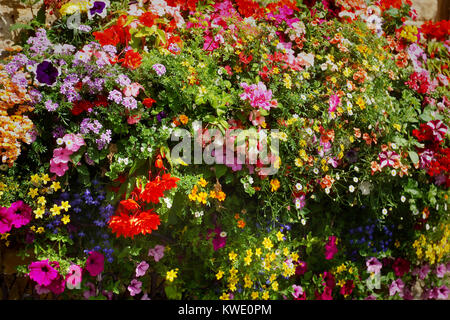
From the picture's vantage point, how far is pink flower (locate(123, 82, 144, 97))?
2.04 meters

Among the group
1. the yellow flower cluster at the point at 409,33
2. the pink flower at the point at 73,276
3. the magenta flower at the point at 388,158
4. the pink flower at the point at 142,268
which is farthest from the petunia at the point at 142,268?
the yellow flower cluster at the point at 409,33

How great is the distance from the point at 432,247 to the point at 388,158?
3.31ft

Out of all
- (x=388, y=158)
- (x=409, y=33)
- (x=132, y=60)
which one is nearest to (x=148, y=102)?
(x=132, y=60)

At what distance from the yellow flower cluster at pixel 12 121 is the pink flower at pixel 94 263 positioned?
2.10 ft

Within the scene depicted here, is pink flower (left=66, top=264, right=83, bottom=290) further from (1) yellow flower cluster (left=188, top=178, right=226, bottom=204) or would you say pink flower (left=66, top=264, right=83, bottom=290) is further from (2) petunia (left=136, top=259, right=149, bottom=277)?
(1) yellow flower cluster (left=188, top=178, right=226, bottom=204)

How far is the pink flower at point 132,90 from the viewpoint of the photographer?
2037 millimetres

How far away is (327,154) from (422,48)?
1607 mm

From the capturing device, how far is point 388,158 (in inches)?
101

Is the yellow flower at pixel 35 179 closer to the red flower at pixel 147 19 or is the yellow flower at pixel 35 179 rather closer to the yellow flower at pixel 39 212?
the yellow flower at pixel 39 212

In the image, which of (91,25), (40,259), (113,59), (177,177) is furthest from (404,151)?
(40,259)

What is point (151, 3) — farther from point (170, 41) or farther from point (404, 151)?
point (404, 151)

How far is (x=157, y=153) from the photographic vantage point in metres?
2.10

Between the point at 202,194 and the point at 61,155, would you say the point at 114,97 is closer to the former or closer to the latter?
the point at 61,155

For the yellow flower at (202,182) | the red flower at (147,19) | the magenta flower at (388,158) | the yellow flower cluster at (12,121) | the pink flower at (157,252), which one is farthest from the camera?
the magenta flower at (388,158)
